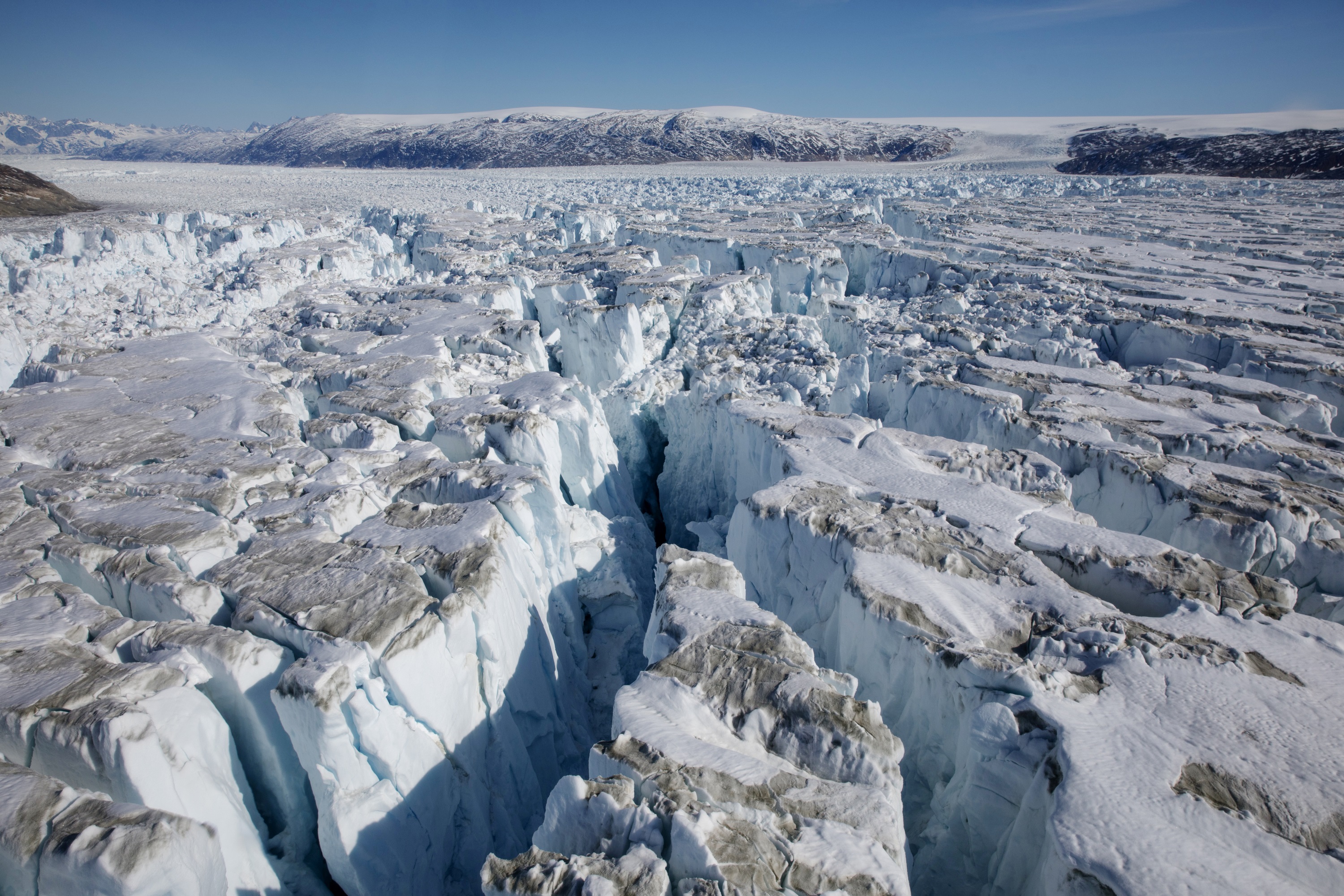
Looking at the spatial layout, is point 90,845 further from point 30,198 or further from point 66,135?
point 66,135

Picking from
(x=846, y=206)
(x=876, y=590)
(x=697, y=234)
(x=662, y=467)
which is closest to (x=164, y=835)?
(x=876, y=590)

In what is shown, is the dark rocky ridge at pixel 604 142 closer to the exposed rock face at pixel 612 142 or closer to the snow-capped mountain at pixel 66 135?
the exposed rock face at pixel 612 142

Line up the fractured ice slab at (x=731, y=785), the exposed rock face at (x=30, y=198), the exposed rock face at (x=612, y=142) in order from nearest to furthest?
the fractured ice slab at (x=731, y=785) → the exposed rock face at (x=30, y=198) → the exposed rock face at (x=612, y=142)

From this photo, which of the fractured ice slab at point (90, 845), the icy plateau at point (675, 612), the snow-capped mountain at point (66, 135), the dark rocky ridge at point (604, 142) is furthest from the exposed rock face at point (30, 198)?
the snow-capped mountain at point (66, 135)

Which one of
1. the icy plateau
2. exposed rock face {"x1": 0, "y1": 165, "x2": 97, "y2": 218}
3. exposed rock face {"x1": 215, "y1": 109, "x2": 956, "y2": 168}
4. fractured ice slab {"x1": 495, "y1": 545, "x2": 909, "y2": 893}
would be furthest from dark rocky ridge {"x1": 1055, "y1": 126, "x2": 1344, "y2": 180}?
exposed rock face {"x1": 0, "y1": 165, "x2": 97, "y2": 218}

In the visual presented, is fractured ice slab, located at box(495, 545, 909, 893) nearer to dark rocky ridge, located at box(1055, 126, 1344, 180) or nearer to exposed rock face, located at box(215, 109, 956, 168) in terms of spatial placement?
dark rocky ridge, located at box(1055, 126, 1344, 180)
